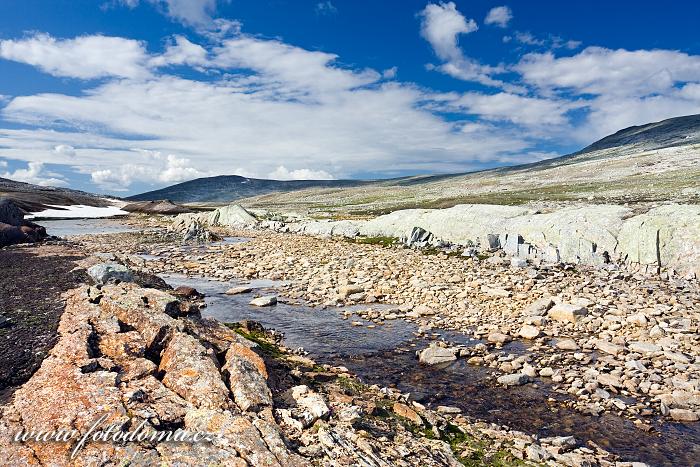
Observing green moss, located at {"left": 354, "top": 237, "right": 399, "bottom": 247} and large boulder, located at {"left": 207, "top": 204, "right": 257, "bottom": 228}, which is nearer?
green moss, located at {"left": 354, "top": 237, "right": 399, "bottom": 247}

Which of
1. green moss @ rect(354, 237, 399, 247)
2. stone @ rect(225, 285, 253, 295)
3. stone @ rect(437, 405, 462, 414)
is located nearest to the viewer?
stone @ rect(437, 405, 462, 414)

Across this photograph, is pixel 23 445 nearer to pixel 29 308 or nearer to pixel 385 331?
pixel 29 308

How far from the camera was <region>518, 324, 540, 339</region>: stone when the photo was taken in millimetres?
16375

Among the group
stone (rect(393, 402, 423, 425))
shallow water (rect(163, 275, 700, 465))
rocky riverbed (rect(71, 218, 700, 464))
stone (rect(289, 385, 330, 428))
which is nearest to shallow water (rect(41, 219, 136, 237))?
rocky riverbed (rect(71, 218, 700, 464))

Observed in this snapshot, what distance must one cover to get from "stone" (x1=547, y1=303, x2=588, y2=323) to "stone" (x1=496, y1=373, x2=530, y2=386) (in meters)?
5.64

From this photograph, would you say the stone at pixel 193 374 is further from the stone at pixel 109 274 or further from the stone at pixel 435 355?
the stone at pixel 109 274

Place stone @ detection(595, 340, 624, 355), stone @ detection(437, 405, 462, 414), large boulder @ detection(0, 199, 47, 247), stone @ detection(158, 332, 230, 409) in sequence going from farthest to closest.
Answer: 1. large boulder @ detection(0, 199, 47, 247)
2. stone @ detection(595, 340, 624, 355)
3. stone @ detection(437, 405, 462, 414)
4. stone @ detection(158, 332, 230, 409)

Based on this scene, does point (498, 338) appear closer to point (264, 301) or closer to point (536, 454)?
point (536, 454)

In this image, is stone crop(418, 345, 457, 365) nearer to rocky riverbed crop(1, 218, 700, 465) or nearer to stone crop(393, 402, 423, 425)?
rocky riverbed crop(1, 218, 700, 465)

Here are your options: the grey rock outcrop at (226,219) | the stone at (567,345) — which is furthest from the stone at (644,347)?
the grey rock outcrop at (226,219)

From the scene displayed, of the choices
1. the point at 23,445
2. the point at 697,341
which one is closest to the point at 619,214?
the point at 697,341

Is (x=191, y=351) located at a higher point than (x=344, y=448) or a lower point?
higher

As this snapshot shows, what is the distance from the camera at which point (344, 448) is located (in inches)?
283

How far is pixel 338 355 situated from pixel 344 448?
8.19 m
